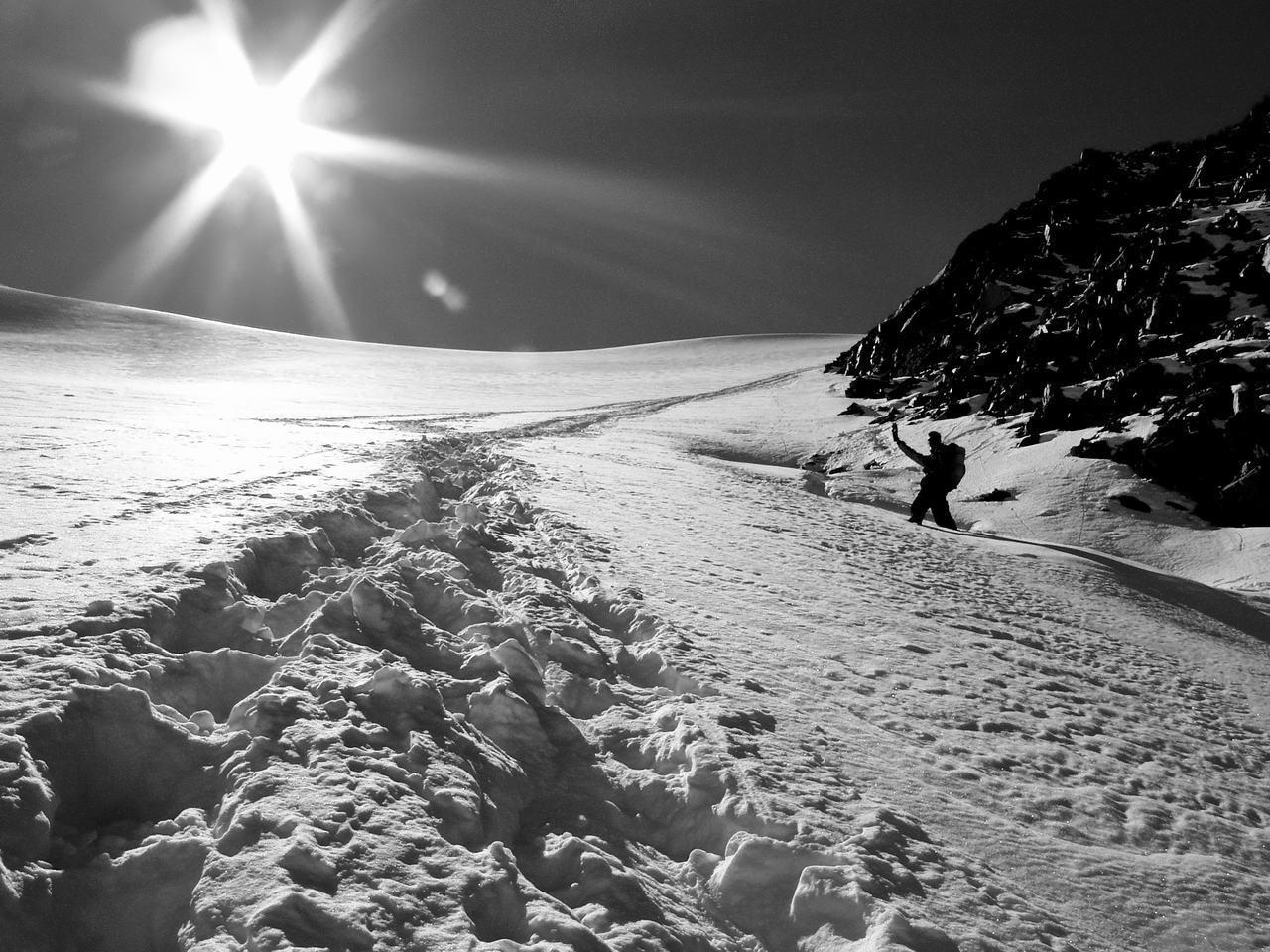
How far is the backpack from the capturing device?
12008mm

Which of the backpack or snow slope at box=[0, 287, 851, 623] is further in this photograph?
the backpack

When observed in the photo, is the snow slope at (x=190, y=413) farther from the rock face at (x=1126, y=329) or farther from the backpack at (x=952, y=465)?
the rock face at (x=1126, y=329)

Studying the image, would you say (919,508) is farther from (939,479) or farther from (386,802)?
(386,802)

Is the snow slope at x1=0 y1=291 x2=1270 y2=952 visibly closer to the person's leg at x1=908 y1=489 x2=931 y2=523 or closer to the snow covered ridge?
the snow covered ridge

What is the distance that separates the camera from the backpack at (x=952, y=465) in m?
12.0

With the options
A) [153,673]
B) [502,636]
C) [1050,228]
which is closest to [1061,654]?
[502,636]

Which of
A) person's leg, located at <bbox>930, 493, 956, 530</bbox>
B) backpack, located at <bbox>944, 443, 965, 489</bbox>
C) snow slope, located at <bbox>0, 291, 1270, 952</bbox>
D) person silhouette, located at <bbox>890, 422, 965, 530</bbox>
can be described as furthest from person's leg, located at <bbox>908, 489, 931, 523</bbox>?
snow slope, located at <bbox>0, 291, 1270, 952</bbox>

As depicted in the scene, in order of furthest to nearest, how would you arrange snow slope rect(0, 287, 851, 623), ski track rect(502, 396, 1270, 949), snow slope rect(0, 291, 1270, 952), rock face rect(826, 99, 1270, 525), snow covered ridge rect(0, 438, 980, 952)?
rock face rect(826, 99, 1270, 525) < snow slope rect(0, 287, 851, 623) < ski track rect(502, 396, 1270, 949) < snow slope rect(0, 291, 1270, 952) < snow covered ridge rect(0, 438, 980, 952)

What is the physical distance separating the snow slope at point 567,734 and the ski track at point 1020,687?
0.09 ft

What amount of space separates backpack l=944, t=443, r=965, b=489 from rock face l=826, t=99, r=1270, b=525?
18.4ft

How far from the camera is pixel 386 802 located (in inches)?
97.0

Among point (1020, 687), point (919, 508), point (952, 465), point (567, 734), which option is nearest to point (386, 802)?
point (567, 734)

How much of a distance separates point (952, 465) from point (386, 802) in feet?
38.2

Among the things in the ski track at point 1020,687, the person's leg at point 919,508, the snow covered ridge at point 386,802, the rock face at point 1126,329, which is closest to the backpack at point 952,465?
the person's leg at point 919,508
